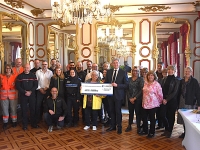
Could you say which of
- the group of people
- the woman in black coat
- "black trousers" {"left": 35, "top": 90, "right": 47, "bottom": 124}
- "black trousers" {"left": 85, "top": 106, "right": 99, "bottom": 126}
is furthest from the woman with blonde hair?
the woman in black coat

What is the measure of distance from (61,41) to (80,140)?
459 cm

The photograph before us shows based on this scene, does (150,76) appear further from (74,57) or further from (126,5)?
(74,57)

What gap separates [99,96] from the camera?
13.9 ft

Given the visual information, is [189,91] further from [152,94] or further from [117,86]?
[117,86]

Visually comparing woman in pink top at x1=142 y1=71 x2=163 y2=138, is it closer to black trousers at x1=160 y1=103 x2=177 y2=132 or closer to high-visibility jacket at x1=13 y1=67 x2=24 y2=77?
black trousers at x1=160 y1=103 x2=177 y2=132

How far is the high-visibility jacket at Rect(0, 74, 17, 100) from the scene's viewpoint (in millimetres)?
4281

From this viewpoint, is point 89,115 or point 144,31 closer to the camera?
point 89,115

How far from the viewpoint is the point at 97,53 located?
6.69 m

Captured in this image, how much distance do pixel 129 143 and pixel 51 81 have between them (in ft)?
6.18

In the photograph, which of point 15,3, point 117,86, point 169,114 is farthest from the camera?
point 15,3

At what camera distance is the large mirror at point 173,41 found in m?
6.36

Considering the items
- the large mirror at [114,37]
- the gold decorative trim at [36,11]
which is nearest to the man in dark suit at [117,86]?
the large mirror at [114,37]

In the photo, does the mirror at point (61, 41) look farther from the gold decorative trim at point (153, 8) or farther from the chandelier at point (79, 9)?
the chandelier at point (79, 9)

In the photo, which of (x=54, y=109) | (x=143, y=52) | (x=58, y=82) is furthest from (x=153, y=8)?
(x=54, y=109)
